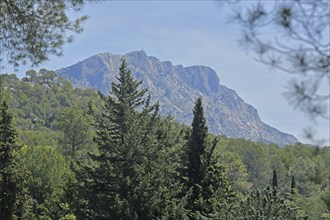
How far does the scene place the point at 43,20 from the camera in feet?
24.8

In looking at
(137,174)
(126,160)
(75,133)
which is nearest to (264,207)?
(137,174)

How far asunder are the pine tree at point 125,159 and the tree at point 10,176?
3615 millimetres

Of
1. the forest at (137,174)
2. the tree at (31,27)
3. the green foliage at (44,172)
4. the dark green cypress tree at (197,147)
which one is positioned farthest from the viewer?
the green foliage at (44,172)

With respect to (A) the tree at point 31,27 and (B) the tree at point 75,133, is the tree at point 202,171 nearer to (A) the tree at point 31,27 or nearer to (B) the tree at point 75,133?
(A) the tree at point 31,27

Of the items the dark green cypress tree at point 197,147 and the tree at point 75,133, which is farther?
the tree at point 75,133

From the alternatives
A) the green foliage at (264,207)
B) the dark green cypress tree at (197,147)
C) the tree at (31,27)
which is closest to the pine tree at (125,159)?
the dark green cypress tree at (197,147)

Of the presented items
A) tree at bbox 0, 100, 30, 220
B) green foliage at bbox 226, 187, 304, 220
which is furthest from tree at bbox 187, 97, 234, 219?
tree at bbox 0, 100, 30, 220

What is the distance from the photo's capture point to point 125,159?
57.4 ft

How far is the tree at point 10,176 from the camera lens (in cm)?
1991

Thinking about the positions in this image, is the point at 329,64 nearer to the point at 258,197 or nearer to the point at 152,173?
the point at 258,197

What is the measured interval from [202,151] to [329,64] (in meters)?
15.8

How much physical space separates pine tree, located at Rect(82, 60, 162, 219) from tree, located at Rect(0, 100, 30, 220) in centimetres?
362

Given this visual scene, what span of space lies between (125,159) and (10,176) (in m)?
5.42

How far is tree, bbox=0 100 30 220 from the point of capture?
19909 millimetres
